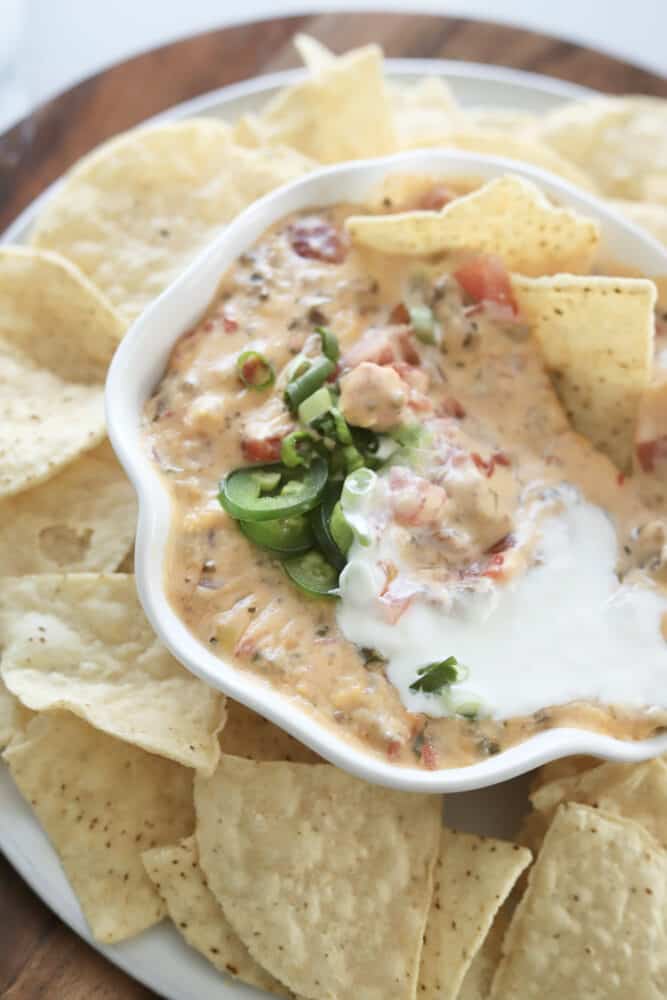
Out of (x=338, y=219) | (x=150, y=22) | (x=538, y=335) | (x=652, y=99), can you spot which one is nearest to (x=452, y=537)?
(x=538, y=335)

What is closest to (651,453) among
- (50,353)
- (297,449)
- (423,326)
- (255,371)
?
(423,326)

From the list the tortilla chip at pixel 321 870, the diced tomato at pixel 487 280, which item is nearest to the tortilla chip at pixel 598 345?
the diced tomato at pixel 487 280

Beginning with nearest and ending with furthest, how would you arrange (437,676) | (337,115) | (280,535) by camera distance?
(437,676) → (280,535) → (337,115)

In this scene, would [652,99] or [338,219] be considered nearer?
[338,219]

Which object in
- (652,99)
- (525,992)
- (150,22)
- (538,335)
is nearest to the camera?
(525,992)

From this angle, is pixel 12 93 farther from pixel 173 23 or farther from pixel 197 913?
pixel 197 913

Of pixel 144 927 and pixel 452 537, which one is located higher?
pixel 452 537

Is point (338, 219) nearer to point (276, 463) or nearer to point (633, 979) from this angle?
point (276, 463)

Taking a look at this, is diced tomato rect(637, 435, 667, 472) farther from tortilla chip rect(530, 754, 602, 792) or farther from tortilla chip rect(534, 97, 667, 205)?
tortilla chip rect(534, 97, 667, 205)
